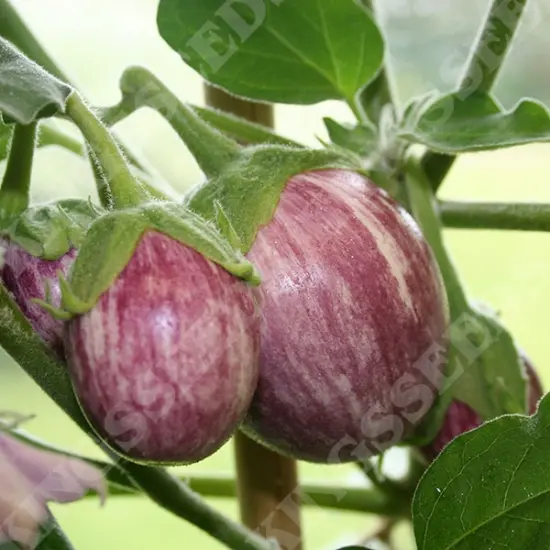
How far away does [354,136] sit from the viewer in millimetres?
384

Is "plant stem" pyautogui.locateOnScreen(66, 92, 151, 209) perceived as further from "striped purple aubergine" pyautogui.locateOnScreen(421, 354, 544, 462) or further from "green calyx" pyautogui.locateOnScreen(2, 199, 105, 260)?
"striped purple aubergine" pyautogui.locateOnScreen(421, 354, 544, 462)

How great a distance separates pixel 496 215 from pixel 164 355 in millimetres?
220

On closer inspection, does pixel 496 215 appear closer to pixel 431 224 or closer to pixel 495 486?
pixel 431 224

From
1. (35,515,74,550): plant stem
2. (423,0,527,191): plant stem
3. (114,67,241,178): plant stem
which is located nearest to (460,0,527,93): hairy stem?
(423,0,527,191): plant stem

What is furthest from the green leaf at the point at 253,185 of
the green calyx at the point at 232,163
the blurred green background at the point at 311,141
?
the blurred green background at the point at 311,141

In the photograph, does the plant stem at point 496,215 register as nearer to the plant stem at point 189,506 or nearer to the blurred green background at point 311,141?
the plant stem at point 189,506

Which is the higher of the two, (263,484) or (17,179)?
(17,179)

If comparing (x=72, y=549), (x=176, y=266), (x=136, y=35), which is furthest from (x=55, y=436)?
(x=176, y=266)

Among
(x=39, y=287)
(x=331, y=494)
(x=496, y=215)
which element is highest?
(x=39, y=287)

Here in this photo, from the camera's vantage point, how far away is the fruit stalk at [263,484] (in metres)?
0.46

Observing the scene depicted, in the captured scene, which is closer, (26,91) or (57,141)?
(26,91)

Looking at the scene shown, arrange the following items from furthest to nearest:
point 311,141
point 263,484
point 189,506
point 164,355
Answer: point 311,141 < point 263,484 < point 189,506 < point 164,355

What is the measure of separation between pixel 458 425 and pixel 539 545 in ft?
0.25

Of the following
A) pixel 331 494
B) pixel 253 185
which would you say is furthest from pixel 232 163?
pixel 331 494
